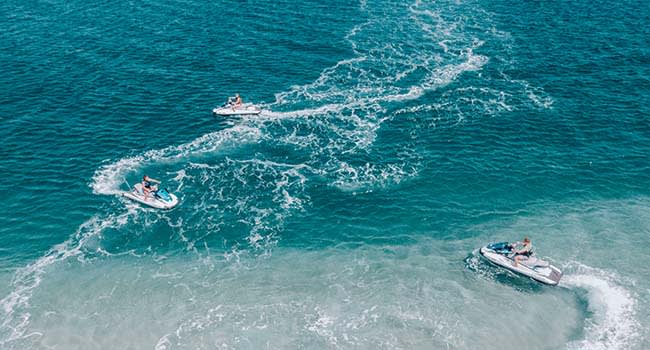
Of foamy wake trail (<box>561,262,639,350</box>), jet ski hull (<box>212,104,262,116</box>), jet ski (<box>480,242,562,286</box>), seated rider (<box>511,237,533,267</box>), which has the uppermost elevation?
jet ski hull (<box>212,104,262,116</box>)

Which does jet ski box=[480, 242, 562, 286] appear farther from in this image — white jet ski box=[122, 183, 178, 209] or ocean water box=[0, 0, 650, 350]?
white jet ski box=[122, 183, 178, 209]

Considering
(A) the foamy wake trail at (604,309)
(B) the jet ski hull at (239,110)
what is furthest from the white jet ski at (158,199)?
(A) the foamy wake trail at (604,309)

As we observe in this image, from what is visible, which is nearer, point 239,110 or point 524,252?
point 524,252

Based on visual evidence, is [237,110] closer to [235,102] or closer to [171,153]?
[235,102]

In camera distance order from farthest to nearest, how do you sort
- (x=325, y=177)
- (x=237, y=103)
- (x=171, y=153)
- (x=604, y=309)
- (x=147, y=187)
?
(x=237, y=103) → (x=171, y=153) → (x=325, y=177) → (x=147, y=187) → (x=604, y=309)

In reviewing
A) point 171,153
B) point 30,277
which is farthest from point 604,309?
point 30,277

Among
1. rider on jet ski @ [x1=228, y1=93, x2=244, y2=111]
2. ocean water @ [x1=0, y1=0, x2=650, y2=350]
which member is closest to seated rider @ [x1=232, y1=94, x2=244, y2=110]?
rider on jet ski @ [x1=228, y1=93, x2=244, y2=111]
